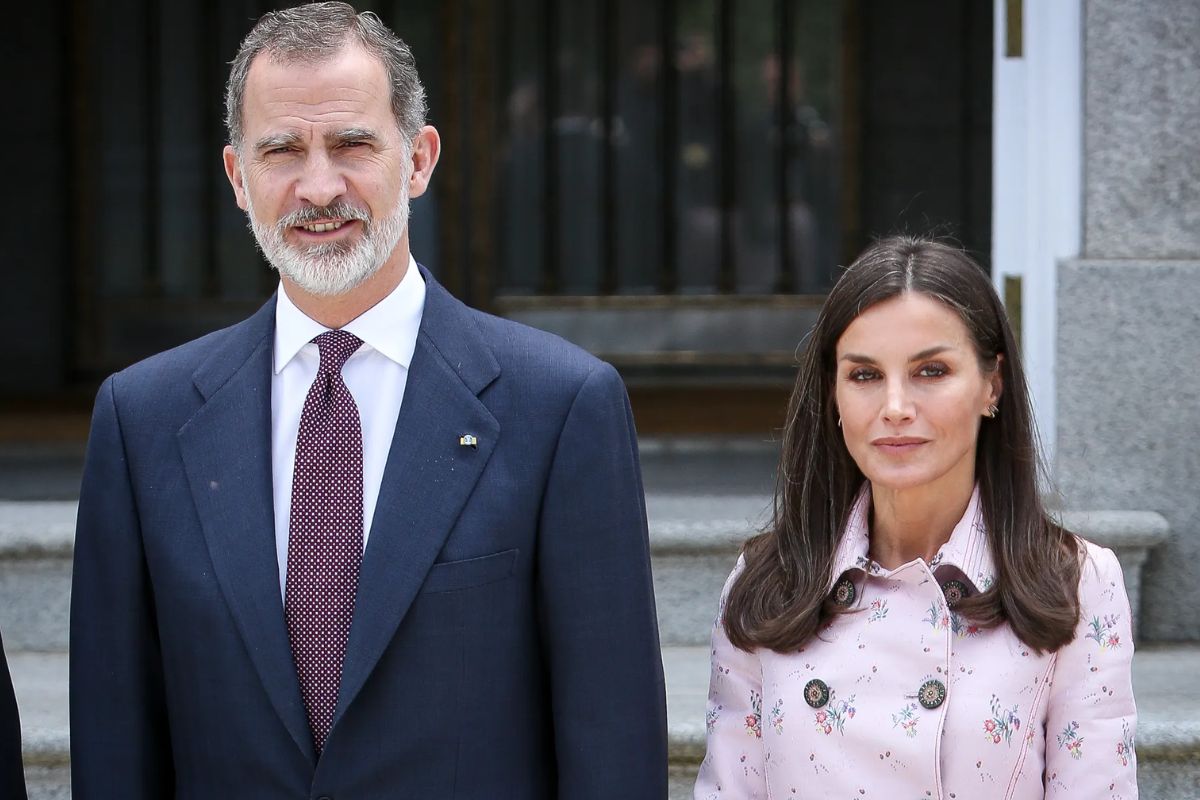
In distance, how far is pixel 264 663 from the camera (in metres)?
2.14

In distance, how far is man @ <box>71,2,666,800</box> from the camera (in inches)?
85.5

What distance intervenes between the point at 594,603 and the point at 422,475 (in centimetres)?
29

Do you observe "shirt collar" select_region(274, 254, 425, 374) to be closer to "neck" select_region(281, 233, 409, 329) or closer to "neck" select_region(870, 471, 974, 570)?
"neck" select_region(281, 233, 409, 329)

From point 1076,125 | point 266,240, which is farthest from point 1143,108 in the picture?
point 266,240

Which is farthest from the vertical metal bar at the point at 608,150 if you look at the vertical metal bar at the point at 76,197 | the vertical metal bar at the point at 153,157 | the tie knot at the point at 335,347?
the tie knot at the point at 335,347

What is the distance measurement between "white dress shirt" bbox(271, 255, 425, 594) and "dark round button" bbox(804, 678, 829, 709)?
2.14 ft

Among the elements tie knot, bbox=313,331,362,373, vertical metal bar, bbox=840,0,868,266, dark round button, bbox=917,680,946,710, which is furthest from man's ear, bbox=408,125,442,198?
vertical metal bar, bbox=840,0,868,266

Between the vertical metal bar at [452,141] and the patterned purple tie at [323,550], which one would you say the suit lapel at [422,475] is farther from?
the vertical metal bar at [452,141]

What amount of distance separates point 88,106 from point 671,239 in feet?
8.66

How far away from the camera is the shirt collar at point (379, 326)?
7.50 feet

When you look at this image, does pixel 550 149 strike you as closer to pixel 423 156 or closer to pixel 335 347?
pixel 423 156

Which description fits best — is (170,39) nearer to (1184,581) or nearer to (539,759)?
(1184,581)

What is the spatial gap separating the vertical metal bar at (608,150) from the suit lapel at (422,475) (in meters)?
5.26

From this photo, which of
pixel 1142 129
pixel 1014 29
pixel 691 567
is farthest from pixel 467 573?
pixel 1014 29
